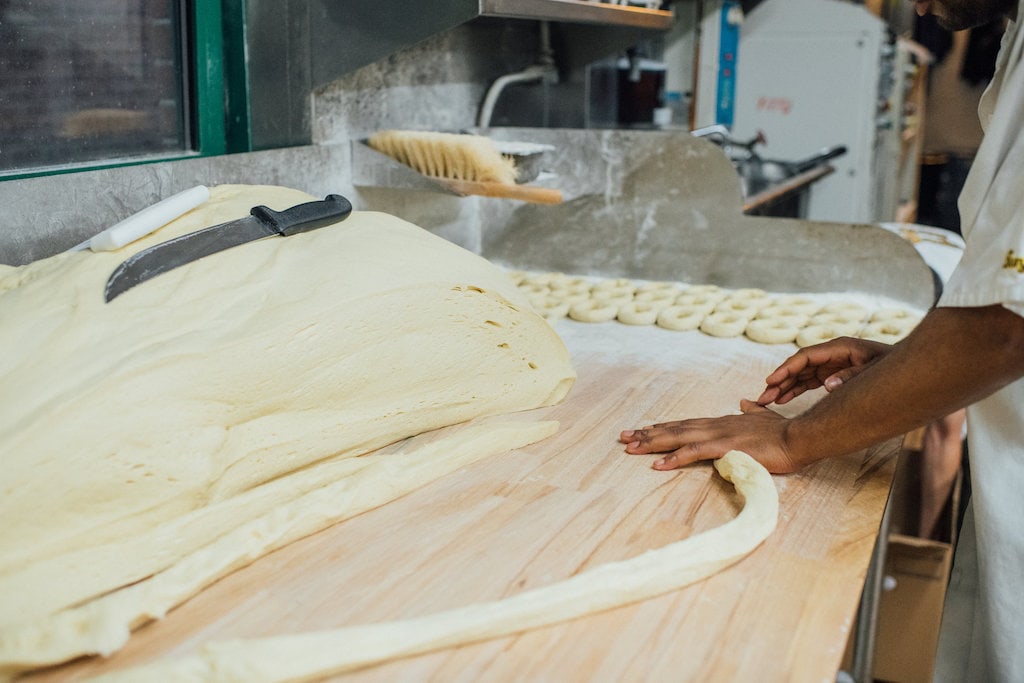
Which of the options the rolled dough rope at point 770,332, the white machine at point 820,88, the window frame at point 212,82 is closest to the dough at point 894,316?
the rolled dough rope at point 770,332

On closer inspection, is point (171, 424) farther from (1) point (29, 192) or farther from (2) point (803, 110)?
(2) point (803, 110)

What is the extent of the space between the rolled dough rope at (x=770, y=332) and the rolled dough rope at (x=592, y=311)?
0.32m

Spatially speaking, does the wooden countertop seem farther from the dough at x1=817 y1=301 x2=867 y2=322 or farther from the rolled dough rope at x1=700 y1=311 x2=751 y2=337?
the dough at x1=817 y1=301 x2=867 y2=322

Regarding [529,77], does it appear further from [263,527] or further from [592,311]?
[263,527]

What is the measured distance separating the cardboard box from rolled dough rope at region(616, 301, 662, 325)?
0.77 metres

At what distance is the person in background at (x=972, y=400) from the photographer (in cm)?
104

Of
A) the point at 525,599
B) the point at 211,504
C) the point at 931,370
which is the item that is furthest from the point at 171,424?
the point at 931,370

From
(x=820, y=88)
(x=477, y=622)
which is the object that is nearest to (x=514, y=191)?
(x=477, y=622)

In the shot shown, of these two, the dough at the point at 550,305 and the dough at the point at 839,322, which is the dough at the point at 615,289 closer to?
the dough at the point at 550,305

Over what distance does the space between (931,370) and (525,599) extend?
57 cm

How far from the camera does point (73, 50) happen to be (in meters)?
1.58

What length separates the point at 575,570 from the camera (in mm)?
1035

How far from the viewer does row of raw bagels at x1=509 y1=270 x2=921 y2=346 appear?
2.00 m

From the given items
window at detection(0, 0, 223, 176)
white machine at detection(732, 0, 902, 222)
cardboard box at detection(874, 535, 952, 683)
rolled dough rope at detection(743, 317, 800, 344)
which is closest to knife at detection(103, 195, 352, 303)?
window at detection(0, 0, 223, 176)
